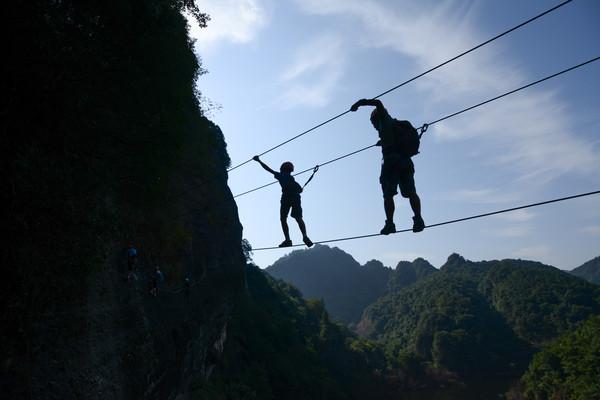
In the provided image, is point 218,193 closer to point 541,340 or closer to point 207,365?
point 207,365

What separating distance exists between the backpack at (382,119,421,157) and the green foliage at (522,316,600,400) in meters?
52.7

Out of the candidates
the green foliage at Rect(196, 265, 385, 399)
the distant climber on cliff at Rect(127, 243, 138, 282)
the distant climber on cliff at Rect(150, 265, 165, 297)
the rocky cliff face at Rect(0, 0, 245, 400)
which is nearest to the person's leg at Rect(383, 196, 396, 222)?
the rocky cliff face at Rect(0, 0, 245, 400)

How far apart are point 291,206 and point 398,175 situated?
317 cm

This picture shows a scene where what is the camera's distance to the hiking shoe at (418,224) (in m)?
6.72

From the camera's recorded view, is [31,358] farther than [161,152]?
No

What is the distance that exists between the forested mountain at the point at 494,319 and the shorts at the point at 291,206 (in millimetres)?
90256

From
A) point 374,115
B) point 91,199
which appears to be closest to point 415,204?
point 374,115

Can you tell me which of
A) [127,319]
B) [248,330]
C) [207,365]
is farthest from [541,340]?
[127,319]

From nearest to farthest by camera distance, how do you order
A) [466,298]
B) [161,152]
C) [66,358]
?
[66,358], [161,152], [466,298]

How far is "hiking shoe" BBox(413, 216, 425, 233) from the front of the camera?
22.1 ft

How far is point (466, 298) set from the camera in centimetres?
10575

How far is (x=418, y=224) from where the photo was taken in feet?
22.2

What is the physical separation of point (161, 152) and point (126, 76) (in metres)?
2.97

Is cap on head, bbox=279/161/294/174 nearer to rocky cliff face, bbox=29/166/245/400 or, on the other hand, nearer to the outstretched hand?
the outstretched hand
